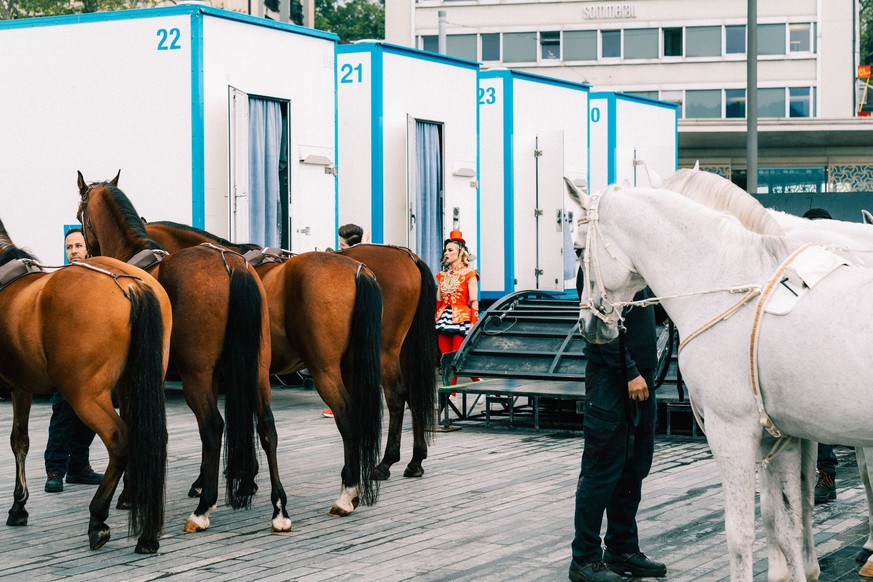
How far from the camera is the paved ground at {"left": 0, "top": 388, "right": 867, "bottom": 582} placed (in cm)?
607

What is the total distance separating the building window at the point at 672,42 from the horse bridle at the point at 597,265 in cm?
4924

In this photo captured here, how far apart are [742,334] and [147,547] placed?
3.58m

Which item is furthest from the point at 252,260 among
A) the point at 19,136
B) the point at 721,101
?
the point at 721,101

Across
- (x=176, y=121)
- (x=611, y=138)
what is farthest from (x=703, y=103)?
(x=176, y=121)

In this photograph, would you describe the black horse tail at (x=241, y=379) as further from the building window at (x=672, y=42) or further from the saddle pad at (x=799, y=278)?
the building window at (x=672, y=42)

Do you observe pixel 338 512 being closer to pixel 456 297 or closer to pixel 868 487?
pixel 868 487

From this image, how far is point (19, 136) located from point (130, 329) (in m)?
7.25

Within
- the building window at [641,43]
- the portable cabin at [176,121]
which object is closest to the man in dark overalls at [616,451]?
the portable cabin at [176,121]

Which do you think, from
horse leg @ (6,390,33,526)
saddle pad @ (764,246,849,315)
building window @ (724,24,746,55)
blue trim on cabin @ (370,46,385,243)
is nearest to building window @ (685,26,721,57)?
building window @ (724,24,746,55)

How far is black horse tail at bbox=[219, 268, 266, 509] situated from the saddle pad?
11.6ft

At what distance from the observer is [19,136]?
12.9m

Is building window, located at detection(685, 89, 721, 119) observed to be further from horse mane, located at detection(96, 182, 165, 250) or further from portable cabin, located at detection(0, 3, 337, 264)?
horse mane, located at detection(96, 182, 165, 250)

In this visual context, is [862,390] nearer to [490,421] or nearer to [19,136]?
[490,421]

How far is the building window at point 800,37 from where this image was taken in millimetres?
50625
